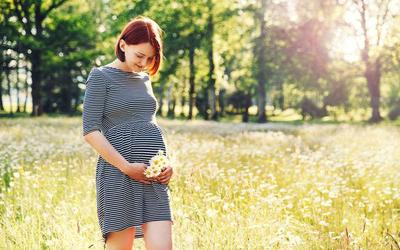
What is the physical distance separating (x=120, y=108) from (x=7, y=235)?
91.7 inches

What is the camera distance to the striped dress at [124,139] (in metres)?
3.30

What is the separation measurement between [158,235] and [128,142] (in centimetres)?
64

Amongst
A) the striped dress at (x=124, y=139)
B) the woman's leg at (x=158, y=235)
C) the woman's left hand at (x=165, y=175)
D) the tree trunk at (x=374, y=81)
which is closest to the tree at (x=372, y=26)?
the tree trunk at (x=374, y=81)

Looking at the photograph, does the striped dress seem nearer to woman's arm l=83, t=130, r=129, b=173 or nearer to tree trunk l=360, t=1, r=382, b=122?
woman's arm l=83, t=130, r=129, b=173

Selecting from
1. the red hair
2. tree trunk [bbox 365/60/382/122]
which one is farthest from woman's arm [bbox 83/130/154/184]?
tree trunk [bbox 365/60/382/122]

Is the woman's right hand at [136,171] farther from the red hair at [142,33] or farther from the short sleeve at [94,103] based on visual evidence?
the red hair at [142,33]

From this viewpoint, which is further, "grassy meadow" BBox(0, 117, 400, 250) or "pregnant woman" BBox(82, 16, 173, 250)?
"grassy meadow" BBox(0, 117, 400, 250)

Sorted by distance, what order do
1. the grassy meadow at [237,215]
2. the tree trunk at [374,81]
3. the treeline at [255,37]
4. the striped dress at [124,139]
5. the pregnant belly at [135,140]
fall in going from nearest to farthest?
the striped dress at [124,139]
the pregnant belly at [135,140]
the grassy meadow at [237,215]
the treeline at [255,37]
the tree trunk at [374,81]

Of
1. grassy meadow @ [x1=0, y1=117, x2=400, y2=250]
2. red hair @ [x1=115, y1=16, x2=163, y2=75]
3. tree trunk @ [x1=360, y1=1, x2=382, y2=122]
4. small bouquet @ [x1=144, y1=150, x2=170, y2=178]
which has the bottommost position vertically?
grassy meadow @ [x1=0, y1=117, x2=400, y2=250]

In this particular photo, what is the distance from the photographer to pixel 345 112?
217 feet

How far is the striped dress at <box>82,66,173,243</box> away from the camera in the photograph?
3.30 m

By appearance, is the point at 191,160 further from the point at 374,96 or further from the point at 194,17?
the point at 374,96

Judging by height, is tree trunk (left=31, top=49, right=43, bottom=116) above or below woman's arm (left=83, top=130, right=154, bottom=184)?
above

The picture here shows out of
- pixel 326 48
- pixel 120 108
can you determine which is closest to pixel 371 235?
pixel 120 108
